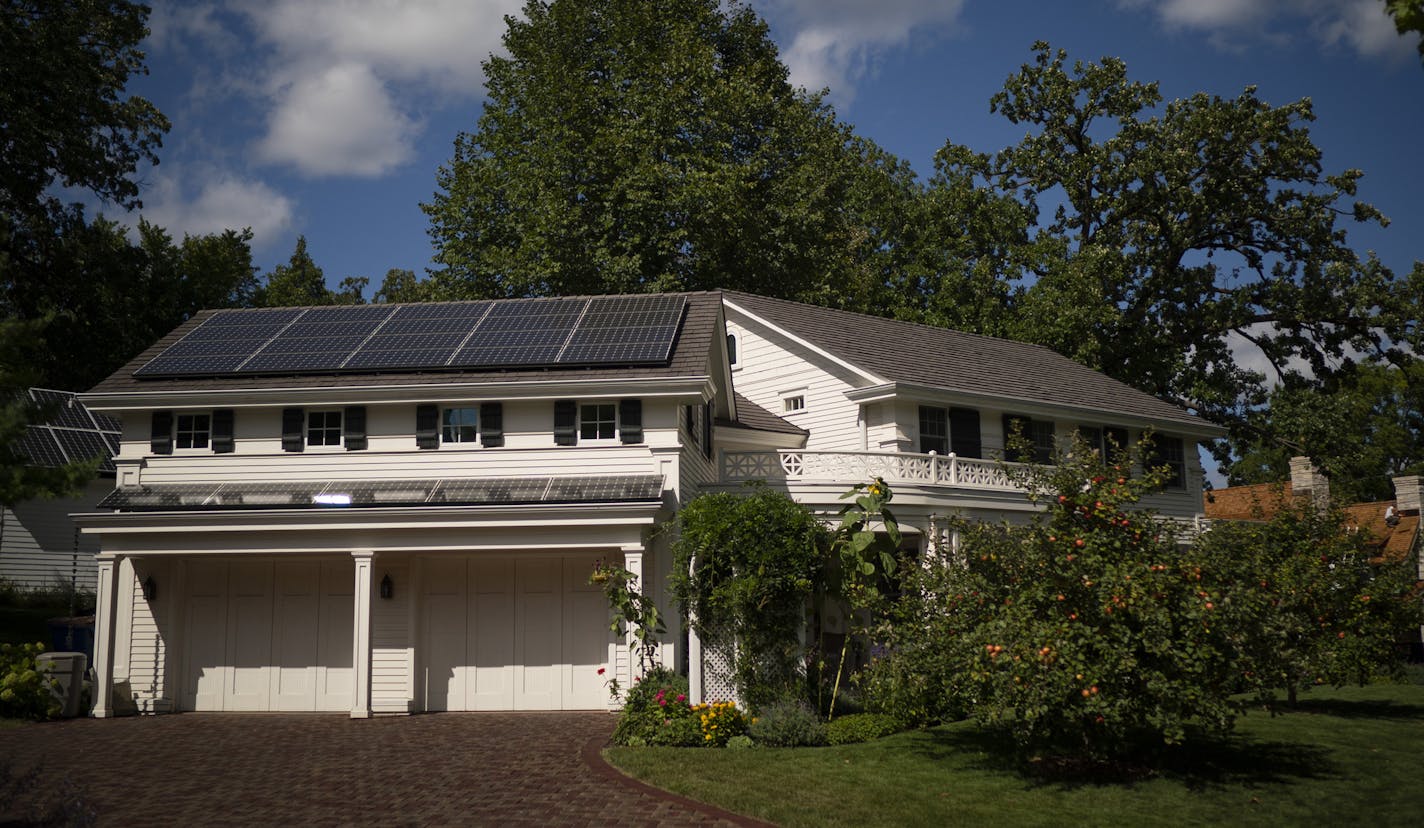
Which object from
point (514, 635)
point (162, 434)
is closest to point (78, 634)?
point (162, 434)

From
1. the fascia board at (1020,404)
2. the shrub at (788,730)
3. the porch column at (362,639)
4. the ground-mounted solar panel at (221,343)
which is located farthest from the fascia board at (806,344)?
the porch column at (362,639)

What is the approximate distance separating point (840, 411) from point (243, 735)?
15549mm

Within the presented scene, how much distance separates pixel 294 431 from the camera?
2159cm

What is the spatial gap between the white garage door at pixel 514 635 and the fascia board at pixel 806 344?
887cm

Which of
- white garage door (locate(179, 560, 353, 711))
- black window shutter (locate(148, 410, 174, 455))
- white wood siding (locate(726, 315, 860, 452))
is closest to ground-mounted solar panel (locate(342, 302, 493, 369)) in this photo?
black window shutter (locate(148, 410, 174, 455))

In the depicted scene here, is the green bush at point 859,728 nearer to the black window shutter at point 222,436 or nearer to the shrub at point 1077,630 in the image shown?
the shrub at point 1077,630

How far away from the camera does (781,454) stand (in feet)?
76.4

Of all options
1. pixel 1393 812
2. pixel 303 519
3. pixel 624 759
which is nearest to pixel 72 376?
pixel 303 519

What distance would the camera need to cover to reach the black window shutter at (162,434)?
21.6 m

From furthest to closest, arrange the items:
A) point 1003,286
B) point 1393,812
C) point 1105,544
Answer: point 1003,286
point 1105,544
point 1393,812

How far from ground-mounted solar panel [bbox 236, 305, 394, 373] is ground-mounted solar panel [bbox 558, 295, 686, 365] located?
15.2 feet

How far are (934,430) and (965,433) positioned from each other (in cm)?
92

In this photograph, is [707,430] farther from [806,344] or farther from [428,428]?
[428,428]

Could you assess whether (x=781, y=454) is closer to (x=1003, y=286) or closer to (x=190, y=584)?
(x=190, y=584)
